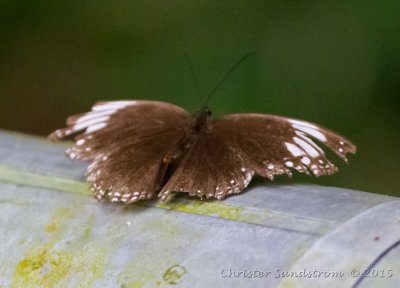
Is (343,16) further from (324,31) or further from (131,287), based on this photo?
(131,287)

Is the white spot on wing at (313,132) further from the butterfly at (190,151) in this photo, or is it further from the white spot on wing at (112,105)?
the white spot on wing at (112,105)

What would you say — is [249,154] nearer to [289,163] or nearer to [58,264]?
[289,163]

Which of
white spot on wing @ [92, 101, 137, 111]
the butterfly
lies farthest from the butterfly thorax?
white spot on wing @ [92, 101, 137, 111]

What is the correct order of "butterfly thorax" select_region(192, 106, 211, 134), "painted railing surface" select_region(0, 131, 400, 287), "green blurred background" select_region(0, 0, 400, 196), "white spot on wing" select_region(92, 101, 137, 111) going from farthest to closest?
"green blurred background" select_region(0, 0, 400, 196) → "white spot on wing" select_region(92, 101, 137, 111) → "butterfly thorax" select_region(192, 106, 211, 134) → "painted railing surface" select_region(0, 131, 400, 287)

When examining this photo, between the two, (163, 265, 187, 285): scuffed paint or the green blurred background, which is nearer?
(163, 265, 187, 285): scuffed paint

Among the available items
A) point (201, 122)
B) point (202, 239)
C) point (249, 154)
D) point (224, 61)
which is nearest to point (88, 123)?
point (201, 122)

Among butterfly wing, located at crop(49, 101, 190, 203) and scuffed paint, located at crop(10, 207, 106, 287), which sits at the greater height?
butterfly wing, located at crop(49, 101, 190, 203)

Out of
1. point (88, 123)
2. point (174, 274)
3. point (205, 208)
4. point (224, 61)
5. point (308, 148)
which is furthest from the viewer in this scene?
point (224, 61)

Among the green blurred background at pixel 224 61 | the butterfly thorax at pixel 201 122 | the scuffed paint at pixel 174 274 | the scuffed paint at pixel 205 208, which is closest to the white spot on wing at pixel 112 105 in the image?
the butterfly thorax at pixel 201 122

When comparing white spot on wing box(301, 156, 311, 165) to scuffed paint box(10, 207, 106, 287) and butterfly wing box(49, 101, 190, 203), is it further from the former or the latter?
scuffed paint box(10, 207, 106, 287)
